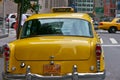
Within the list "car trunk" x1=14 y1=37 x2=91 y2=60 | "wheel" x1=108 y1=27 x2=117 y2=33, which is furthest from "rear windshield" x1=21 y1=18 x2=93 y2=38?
"wheel" x1=108 y1=27 x2=117 y2=33

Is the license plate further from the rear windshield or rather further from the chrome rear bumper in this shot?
the rear windshield

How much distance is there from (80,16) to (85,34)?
71 centimetres

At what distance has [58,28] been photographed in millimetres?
9195

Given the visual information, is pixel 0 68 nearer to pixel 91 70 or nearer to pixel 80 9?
pixel 91 70

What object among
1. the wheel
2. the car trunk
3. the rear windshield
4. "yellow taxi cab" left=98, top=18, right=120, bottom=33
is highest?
the rear windshield

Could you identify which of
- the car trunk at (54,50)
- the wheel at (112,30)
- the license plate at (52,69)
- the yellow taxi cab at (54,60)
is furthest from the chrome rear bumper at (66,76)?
the wheel at (112,30)

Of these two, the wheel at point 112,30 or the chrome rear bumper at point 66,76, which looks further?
the wheel at point 112,30

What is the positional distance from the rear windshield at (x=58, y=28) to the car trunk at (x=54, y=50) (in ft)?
2.99

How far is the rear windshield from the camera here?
904 cm

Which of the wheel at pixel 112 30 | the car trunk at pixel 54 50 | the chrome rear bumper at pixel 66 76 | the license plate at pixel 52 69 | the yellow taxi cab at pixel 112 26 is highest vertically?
the car trunk at pixel 54 50

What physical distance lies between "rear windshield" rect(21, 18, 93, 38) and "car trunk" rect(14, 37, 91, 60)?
0.91 metres

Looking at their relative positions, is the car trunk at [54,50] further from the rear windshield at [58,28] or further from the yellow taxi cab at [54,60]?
the rear windshield at [58,28]

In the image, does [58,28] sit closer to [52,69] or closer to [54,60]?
[54,60]

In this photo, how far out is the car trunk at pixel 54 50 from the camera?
8.00 metres
